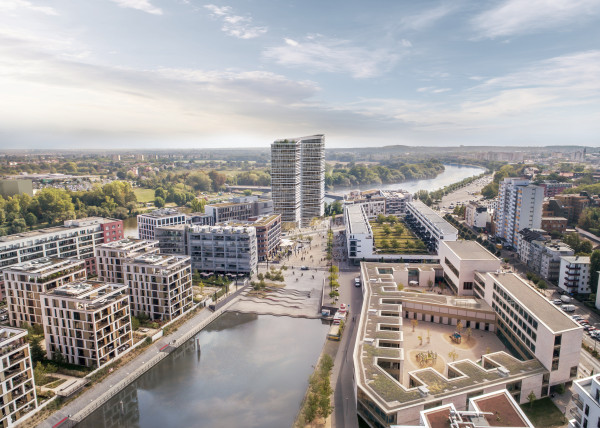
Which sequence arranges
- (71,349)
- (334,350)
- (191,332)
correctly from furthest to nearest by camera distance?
(191,332)
(334,350)
(71,349)

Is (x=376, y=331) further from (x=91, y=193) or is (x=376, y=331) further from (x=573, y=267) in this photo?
(x=91, y=193)

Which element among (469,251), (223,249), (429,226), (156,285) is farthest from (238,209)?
(469,251)

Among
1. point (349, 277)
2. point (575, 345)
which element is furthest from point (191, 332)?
point (575, 345)

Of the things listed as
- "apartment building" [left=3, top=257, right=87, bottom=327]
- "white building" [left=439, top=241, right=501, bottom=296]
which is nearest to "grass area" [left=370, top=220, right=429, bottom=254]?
"white building" [left=439, top=241, right=501, bottom=296]

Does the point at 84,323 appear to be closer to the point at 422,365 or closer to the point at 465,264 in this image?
the point at 422,365

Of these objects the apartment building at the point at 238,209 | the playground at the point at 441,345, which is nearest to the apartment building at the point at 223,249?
the apartment building at the point at 238,209

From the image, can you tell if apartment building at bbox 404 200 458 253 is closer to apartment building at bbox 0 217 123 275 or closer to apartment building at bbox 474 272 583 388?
apartment building at bbox 474 272 583 388

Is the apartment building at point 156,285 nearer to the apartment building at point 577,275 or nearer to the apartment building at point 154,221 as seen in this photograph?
the apartment building at point 154,221
